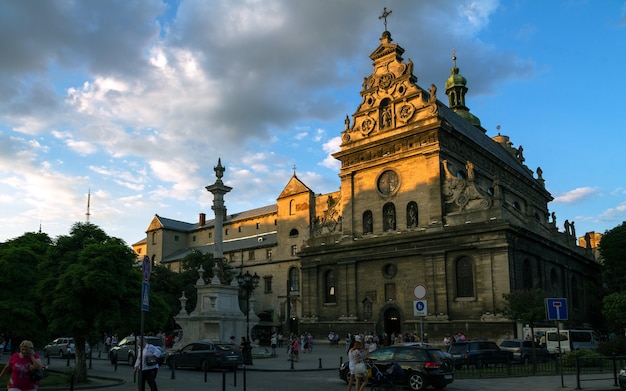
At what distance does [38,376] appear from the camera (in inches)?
414

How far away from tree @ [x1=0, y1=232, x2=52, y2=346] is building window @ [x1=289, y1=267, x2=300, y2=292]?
40.1m

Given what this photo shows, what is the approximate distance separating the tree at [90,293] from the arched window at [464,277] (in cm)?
2609

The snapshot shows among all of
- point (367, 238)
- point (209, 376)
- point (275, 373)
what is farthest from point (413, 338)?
point (209, 376)

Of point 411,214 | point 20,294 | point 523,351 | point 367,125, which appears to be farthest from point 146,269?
point 367,125

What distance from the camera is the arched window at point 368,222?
4806 centimetres

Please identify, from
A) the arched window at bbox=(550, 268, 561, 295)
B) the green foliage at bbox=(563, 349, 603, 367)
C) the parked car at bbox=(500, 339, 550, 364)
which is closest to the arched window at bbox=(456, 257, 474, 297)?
the arched window at bbox=(550, 268, 561, 295)

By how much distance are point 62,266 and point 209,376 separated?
735 cm

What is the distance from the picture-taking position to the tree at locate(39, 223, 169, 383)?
19.7 meters

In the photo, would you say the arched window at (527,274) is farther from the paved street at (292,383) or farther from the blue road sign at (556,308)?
the blue road sign at (556,308)

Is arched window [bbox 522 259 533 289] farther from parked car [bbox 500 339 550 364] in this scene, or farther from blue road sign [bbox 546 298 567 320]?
blue road sign [bbox 546 298 567 320]

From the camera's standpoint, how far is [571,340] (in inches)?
1249

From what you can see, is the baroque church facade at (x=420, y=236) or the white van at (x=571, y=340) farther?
the baroque church facade at (x=420, y=236)

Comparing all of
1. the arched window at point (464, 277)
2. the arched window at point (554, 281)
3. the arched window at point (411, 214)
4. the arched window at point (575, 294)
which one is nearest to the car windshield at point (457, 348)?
the arched window at point (464, 277)

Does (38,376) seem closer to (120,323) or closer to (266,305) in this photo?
(120,323)
